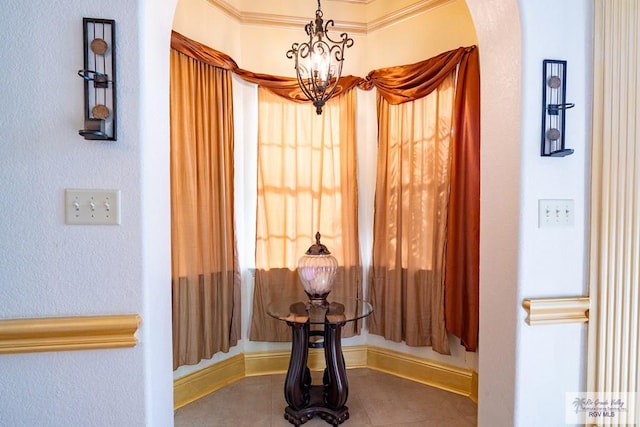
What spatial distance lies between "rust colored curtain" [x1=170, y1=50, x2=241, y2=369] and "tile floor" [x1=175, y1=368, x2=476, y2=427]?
0.33 metres

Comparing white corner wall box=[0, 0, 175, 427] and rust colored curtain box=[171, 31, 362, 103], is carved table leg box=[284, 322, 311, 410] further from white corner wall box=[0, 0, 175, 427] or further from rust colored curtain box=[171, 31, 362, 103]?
rust colored curtain box=[171, 31, 362, 103]

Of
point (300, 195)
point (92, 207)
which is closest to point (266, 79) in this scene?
point (300, 195)

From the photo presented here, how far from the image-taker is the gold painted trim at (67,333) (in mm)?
1153

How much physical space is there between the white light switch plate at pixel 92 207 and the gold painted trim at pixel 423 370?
2275 mm

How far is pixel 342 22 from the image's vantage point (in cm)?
274

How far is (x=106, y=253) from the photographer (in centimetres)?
121

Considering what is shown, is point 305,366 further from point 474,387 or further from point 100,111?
point 100,111

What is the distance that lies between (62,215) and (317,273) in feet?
4.43

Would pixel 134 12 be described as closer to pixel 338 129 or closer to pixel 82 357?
pixel 82 357

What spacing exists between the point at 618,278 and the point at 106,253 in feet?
6.60

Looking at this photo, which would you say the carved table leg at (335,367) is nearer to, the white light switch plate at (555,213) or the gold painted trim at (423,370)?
the gold painted trim at (423,370)

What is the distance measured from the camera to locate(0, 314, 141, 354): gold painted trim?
3.78 feet

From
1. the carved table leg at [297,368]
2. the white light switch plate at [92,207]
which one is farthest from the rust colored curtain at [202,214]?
the white light switch plate at [92,207]

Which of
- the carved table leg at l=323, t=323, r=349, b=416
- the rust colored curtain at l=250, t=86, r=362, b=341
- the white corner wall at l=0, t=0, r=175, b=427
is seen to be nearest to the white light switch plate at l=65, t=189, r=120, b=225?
the white corner wall at l=0, t=0, r=175, b=427
